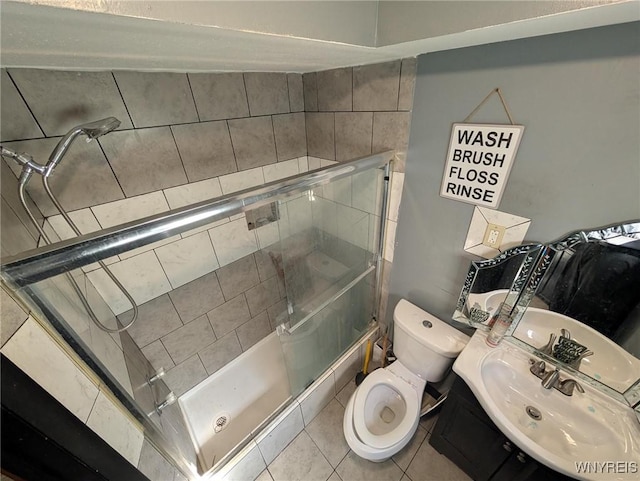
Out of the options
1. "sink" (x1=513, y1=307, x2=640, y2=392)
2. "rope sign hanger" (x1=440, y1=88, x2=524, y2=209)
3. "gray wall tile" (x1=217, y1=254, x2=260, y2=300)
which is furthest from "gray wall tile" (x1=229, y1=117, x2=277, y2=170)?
"sink" (x1=513, y1=307, x2=640, y2=392)

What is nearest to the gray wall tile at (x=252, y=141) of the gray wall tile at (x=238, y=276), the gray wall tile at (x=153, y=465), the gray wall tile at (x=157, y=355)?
the gray wall tile at (x=238, y=276)

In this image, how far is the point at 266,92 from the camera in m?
1.29

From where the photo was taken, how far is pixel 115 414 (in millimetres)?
668

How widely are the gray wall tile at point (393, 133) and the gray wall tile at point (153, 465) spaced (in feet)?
4.86

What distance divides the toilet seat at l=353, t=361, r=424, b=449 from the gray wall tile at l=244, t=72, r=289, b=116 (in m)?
1.65

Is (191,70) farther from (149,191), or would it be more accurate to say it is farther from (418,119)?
(418,119)

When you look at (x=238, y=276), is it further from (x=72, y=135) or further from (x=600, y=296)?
(x=600, y=296)

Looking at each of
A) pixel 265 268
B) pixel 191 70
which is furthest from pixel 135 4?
pixel 265 268

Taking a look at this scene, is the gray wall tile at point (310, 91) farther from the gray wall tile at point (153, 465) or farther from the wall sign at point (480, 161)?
→ the gray wall tile at point (153, 465)

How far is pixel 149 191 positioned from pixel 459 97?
1365mm

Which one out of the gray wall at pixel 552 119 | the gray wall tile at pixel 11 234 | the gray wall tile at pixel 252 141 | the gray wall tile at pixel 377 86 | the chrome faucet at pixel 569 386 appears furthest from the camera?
the gray wall tile at pixel 252 141

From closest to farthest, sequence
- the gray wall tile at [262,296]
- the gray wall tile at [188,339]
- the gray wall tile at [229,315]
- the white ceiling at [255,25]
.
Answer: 1. the white ceiling at [255,25]
2. the gray wall tile at [188,339]
3. the gray wall tile at [229,315]
4. the gray wall tile at [262,296]

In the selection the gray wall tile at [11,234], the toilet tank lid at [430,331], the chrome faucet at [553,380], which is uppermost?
the gray wall tile at [11,234]

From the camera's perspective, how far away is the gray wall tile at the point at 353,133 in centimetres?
121
